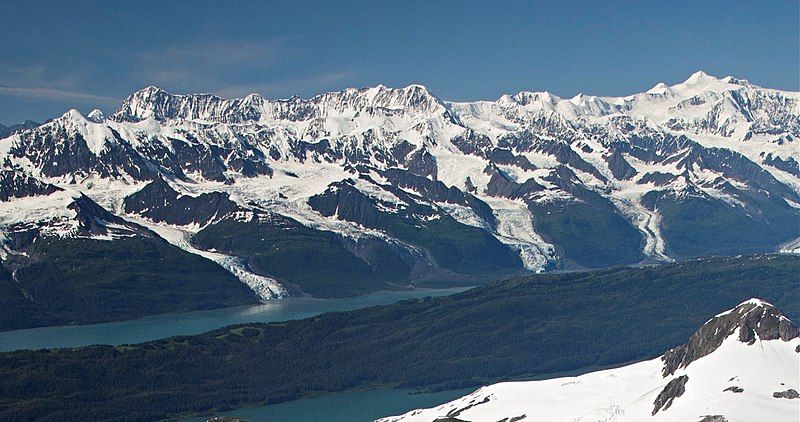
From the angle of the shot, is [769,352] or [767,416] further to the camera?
[769,352]

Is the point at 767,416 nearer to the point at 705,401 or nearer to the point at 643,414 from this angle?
the point at 705,401

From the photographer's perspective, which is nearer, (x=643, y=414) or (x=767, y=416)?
(x=767, y=416)

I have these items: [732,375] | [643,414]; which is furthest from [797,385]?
[643,414]

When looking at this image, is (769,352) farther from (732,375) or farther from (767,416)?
(767,416)

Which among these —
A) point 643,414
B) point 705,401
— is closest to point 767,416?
point 705,401
